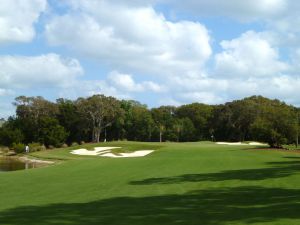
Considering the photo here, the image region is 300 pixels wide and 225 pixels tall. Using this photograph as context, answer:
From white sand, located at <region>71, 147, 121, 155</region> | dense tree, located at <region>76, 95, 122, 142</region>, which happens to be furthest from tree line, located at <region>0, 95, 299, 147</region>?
white sand, located at <region>71, 147, 121, 155</region>

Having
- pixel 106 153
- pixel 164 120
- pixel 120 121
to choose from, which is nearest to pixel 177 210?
pixel 106 153

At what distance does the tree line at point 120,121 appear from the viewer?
10539cm

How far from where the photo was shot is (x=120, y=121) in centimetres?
11556

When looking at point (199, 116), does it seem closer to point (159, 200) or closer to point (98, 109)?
point (98, 109)

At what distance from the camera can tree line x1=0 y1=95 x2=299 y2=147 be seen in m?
105

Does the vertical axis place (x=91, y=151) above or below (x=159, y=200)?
above

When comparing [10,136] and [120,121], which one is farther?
[120,121]

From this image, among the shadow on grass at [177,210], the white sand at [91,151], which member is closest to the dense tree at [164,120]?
the white sand at [91,151]

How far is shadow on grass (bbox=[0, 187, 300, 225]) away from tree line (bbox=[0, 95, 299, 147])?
247 feet

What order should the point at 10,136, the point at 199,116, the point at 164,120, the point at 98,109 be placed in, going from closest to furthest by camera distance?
the point at 10,136
the point at 98,109
the point at 199,116
the point at 164,120

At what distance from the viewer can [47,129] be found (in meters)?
102

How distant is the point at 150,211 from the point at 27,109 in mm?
100690

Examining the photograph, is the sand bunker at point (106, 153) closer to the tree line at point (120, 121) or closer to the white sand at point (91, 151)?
the white sand at point (91, 151)

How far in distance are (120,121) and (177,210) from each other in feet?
339
